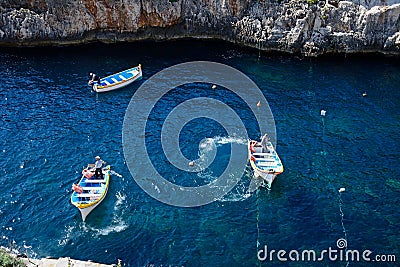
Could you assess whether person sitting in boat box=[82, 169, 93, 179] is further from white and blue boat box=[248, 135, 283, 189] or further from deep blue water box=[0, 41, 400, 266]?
white and blue boat box=[248, 135, 283, 189]

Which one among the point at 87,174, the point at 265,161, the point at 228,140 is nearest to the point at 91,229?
the point at 87,174

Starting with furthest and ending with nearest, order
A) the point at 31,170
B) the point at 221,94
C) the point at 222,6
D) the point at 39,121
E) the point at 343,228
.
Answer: the point at 222,6, the point at 221,94, the point at 39,121, the point at 31,170, the point at 343,228

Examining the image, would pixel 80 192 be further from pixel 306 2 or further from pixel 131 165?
pixel 306 2

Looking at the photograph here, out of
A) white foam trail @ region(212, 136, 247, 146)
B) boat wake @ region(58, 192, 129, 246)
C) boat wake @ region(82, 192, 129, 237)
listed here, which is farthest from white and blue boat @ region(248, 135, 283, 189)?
boat wake @ region(58, 192, 129, 246)

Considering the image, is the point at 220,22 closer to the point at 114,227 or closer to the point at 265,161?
the point at 265,161

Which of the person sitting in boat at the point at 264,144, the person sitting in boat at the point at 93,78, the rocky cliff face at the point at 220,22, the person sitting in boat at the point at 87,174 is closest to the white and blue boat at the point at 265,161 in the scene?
the person sitting in boat at the point at 264,144

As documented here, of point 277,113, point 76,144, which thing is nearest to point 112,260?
point 76,144
